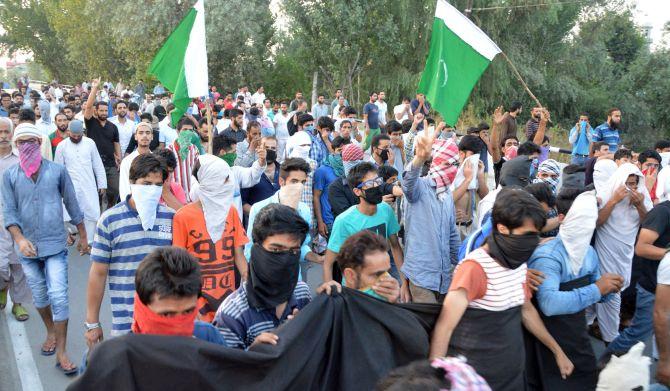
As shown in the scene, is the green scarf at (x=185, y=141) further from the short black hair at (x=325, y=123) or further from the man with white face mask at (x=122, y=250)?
the man with white face mask at (x=122, y=250)

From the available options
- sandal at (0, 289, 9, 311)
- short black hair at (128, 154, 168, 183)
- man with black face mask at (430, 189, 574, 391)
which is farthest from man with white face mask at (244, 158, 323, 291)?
sandal at (0, 289, 9, 311)

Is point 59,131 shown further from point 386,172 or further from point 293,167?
point 386,172

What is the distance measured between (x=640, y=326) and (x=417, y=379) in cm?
384

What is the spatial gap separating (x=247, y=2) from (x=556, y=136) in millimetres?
17204

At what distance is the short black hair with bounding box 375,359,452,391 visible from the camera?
1.79m

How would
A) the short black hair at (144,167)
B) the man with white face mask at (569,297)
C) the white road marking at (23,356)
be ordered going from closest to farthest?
the man with white face mask at (569,297) < the short black hair at (144,167) < the white road marking at (23,356)

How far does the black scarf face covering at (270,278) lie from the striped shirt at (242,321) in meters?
0.04

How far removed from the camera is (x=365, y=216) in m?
4.96

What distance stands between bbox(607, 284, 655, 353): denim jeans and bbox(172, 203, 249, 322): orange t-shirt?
309cm

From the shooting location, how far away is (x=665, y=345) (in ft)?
12.6

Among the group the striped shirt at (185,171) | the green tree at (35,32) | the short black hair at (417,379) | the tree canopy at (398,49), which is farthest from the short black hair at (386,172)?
the green tree at (35,32)

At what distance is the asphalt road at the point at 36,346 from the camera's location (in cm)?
522

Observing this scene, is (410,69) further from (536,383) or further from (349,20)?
(536,383)

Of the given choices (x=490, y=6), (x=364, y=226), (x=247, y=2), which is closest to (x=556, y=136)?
(x=490, y=6)
